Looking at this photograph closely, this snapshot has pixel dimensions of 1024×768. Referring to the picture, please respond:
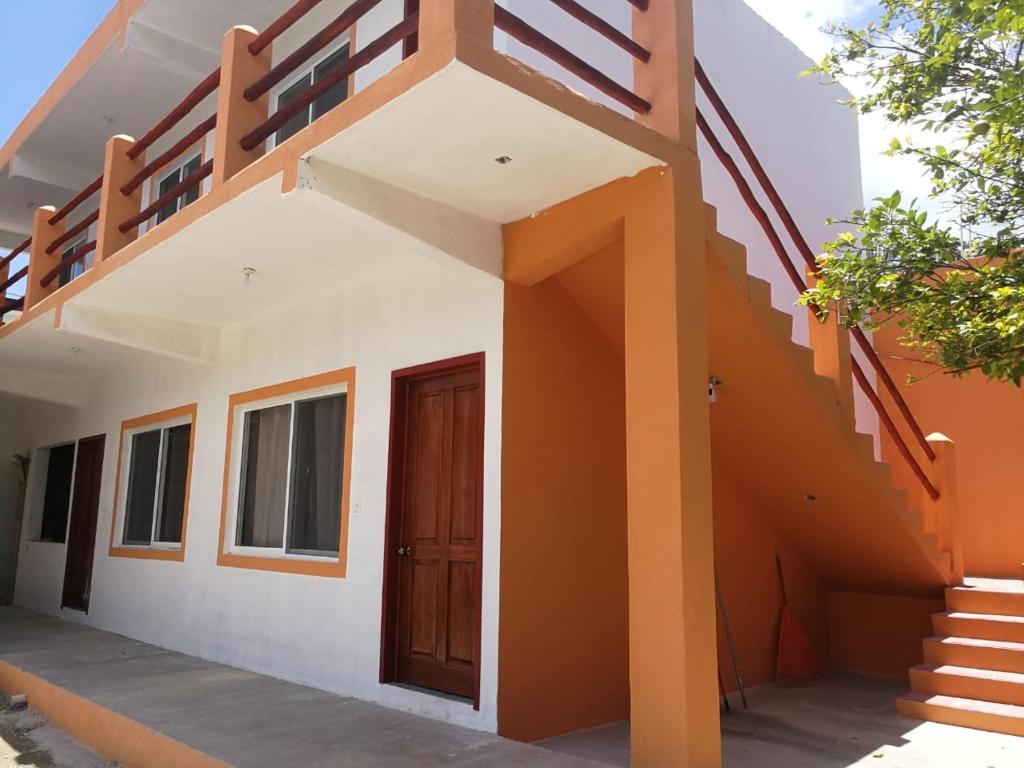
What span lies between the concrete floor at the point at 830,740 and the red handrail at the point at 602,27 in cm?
419

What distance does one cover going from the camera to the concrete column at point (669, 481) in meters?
4.16

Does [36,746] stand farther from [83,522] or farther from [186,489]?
[83,522]

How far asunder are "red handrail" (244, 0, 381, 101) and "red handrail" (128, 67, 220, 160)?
2.11 feet

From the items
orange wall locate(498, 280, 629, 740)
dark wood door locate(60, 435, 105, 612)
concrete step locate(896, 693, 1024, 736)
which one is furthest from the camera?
dark wood door locate(60, 435, 105, 612)

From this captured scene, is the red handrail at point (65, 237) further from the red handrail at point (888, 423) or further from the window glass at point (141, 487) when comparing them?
the red handrail at point (888, 423)

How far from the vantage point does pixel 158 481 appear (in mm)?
9625

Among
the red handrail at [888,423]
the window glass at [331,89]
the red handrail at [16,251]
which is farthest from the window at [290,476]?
the red handrail at [16,251]

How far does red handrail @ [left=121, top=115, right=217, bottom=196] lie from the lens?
252 inches

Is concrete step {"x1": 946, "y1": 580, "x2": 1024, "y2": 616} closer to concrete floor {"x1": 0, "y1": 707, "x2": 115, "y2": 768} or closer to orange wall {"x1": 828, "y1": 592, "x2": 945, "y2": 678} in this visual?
orange wall {"x1": 828, "y1": 592, "x2": 945, "y2": 678}

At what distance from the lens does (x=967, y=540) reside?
27.8 feet

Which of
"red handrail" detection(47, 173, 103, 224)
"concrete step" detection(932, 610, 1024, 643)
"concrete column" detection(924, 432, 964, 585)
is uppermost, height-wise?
"red handrail" detection(47, 173, 103, 224)

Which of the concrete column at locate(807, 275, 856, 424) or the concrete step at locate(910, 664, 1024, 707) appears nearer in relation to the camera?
the concrete step at locate(910, 664, 1024, 707)

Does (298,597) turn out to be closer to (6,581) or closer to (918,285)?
(918,285)

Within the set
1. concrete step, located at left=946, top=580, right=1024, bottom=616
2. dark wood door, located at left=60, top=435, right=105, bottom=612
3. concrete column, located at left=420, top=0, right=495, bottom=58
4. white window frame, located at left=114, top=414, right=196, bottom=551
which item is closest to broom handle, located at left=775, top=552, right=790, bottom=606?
concrete step, located at left=946, top=580, right=1024, bottom=616
